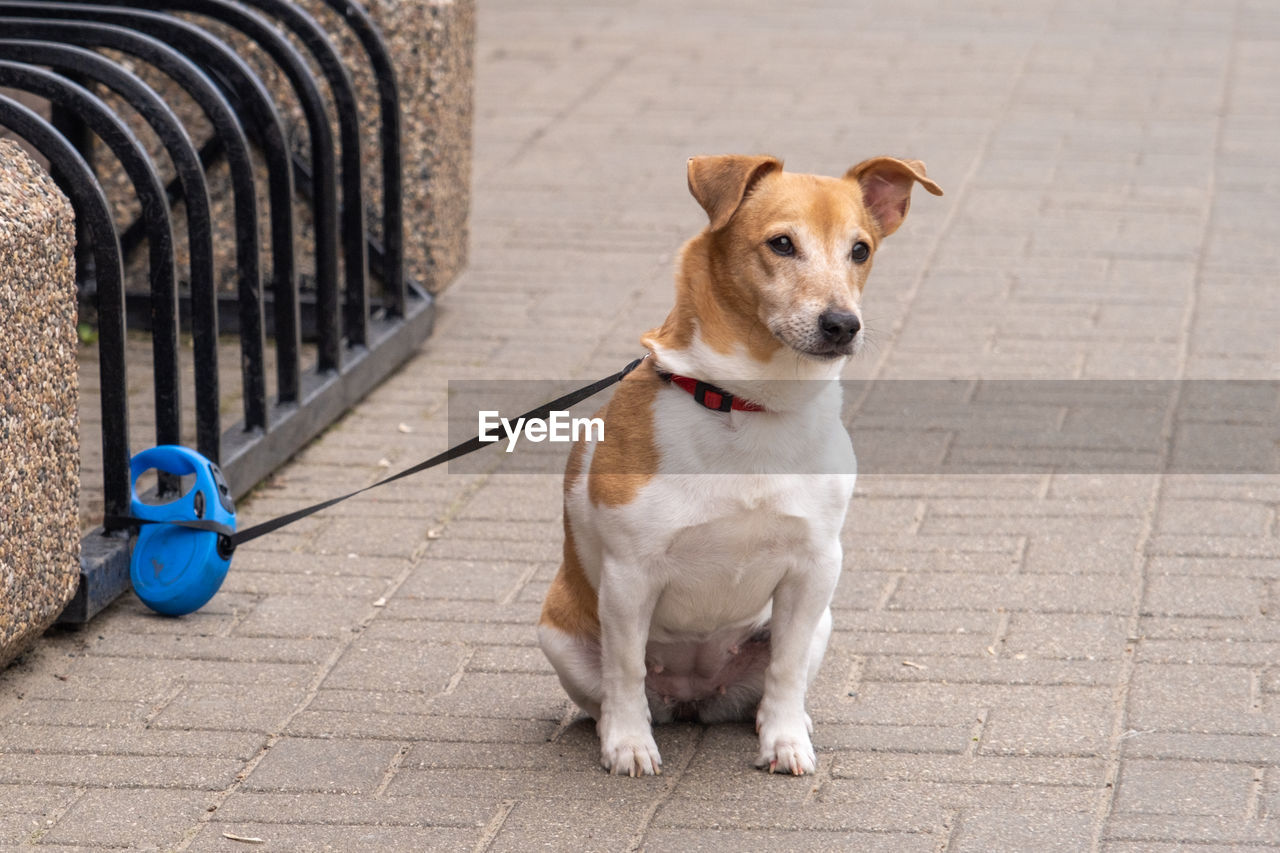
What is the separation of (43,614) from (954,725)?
2239 mm

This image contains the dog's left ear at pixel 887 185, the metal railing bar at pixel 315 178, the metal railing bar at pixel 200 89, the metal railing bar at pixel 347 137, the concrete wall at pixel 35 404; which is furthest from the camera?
the metal railing bar at pixel 347 137

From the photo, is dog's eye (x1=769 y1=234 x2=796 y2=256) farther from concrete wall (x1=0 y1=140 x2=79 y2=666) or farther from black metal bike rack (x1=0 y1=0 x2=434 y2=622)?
black metal bike rack (x1=0 y1=0 x2=434 y2=622)

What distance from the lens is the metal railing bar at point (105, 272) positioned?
4250 millimetres

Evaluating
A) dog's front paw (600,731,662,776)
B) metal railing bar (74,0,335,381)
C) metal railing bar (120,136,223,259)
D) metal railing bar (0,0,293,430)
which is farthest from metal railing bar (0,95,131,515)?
metal railing bar (120,136,223,259)

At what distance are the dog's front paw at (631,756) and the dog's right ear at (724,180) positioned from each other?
115 cm

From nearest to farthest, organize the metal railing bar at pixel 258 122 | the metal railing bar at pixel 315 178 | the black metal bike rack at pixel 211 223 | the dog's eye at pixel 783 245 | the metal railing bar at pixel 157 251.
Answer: the dog's eye at pixel 783 245 < the black metal bike rack at pixel 211 223 < the metal railing bar at pixel 157 251 < the metal railing bar at pixel 258 122 < the metal railing bar at pixel 315 178

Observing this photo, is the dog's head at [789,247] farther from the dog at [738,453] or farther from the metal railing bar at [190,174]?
the metal railing bar at [190,174]

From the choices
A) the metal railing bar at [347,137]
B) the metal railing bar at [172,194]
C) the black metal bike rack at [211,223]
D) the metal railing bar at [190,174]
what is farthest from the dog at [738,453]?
the metal railing bar at [172,194]

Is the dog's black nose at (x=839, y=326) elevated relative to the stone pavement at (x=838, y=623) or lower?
elevated

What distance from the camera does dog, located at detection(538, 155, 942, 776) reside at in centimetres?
339

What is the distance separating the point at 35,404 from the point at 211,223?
139cm

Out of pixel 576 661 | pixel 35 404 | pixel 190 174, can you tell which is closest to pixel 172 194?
pixel 190 174

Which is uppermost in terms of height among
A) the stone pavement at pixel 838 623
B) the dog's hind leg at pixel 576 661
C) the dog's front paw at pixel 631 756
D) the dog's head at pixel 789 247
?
the dog's head at pixel 789 247

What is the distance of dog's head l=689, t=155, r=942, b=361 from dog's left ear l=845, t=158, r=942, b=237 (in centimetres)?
8
